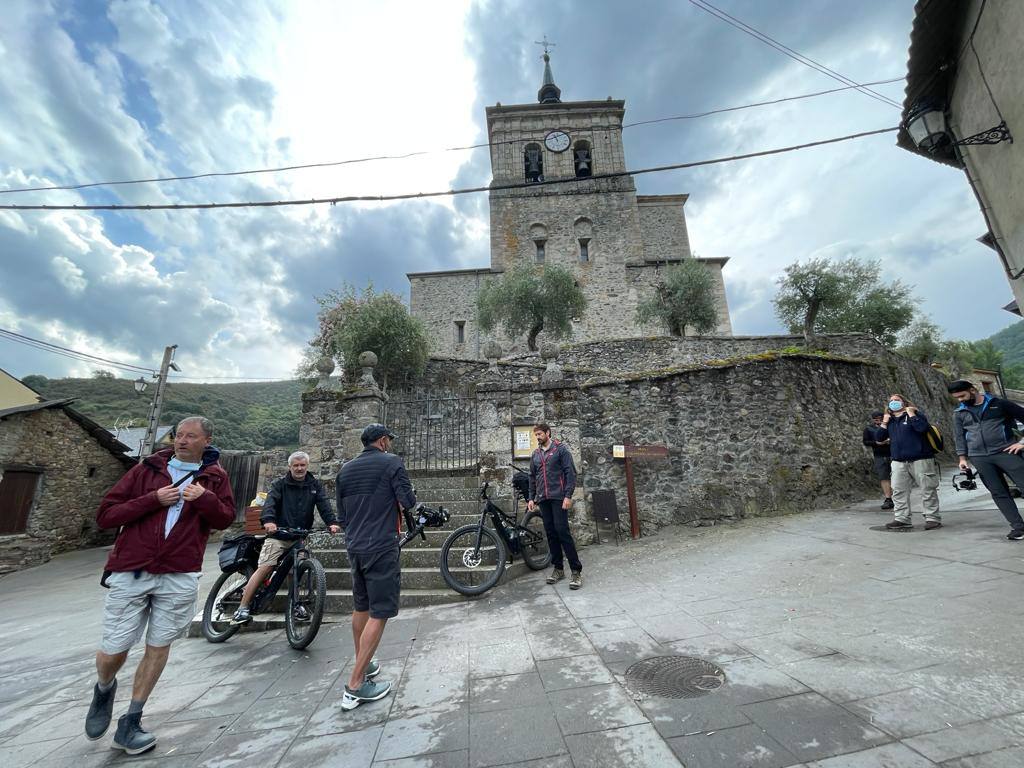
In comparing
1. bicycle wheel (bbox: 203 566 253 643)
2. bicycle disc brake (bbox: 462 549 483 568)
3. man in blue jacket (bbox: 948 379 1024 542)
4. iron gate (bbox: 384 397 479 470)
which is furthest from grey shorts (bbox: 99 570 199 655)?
man in blue jacket (bbox: 948 379 1024 542)

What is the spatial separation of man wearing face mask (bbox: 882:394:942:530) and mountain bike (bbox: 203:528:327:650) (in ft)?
22.4

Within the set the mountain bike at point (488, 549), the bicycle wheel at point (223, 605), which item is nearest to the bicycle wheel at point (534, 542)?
the mountain bike at point (488, 549)

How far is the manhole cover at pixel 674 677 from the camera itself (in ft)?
7.64

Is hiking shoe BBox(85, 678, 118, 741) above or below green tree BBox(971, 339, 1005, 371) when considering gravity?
below

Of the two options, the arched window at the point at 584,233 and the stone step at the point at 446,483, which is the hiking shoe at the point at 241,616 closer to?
the stone step at the point at 446,483

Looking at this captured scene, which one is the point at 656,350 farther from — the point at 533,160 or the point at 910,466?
the point at 533,160

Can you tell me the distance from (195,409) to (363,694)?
163 ft

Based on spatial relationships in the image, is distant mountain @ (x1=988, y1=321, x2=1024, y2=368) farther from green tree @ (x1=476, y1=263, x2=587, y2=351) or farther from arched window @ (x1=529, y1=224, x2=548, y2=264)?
green tree @ (x1=476, y1=263, x2=587, y2=351)

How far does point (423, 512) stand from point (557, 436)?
2.96 meters

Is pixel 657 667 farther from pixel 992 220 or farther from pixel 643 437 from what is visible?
pixel 992 220

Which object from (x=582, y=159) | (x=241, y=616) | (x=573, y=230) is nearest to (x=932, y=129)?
(x=241, y=616)

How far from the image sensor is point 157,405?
1345cm

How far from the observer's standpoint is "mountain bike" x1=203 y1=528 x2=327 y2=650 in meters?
3.66

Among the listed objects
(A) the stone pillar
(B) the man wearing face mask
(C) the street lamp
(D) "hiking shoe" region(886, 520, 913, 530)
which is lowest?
(D) "hiking shoe" region(886, 520, 913, 530)
